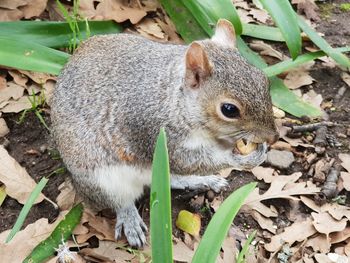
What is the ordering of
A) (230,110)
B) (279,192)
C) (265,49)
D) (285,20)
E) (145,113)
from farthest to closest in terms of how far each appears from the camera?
(265,49) → (285,20) → (279,192) → (145,113) → (230,110)

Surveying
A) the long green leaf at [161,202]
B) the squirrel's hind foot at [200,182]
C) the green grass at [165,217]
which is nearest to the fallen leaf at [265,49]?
the squirrel's hind foot at [200,182]

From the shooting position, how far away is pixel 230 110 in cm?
285

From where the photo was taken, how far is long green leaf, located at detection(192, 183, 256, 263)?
238cm

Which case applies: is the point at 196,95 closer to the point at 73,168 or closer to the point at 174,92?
the point at 174,92

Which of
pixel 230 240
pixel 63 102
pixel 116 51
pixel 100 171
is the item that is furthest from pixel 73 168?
pixel 230 240

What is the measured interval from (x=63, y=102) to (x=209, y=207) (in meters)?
1.07

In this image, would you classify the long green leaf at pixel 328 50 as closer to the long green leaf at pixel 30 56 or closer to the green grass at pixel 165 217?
the long green leaf at pixel 30 56

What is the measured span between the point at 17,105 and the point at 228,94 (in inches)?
69.3

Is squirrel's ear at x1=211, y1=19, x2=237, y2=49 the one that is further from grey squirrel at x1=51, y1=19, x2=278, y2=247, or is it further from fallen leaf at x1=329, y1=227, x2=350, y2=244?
fallen leaf at x1=329, y1=227, x2=350, y2=244

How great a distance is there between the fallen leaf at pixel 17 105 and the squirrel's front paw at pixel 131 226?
1024 millimetres

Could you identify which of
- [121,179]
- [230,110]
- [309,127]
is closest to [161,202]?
[230,110]

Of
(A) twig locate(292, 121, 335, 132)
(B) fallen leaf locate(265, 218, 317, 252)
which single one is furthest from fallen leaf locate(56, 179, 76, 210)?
(A) twig locate(292, 121, 335, 132)

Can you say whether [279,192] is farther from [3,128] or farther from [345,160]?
[3,128]

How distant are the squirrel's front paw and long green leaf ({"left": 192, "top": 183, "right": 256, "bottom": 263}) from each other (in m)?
1.15
